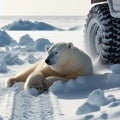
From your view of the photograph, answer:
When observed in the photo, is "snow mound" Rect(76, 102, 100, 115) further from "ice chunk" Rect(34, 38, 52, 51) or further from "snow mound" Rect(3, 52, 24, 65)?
"ice chunk" Rect(34, 38, 52, 51)

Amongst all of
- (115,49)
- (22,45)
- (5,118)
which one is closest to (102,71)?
(115,49)

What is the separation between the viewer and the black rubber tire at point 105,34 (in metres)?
5.93

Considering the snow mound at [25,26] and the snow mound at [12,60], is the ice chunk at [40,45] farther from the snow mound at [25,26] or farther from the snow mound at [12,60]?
the snow mound at [25,26]

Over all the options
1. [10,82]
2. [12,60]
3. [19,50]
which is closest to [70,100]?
[10,82]

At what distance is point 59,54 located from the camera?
16.9ft

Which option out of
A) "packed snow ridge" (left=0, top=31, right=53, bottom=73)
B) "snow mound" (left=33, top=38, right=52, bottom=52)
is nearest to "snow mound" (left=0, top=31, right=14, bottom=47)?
"packed snow ridge" (left=0, top=31, right=53, bottom=73)

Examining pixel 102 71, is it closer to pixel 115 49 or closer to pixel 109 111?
pixel 115 49

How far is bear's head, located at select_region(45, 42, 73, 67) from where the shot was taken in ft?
16.6

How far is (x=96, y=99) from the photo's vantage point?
150 inches

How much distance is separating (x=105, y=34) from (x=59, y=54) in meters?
1.07

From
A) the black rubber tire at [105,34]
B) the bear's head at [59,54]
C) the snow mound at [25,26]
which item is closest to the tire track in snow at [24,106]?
the bear's head at [59,54]

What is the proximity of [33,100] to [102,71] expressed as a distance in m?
1.61

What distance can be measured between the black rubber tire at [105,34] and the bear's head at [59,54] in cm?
86

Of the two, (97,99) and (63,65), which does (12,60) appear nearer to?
(63,65)
